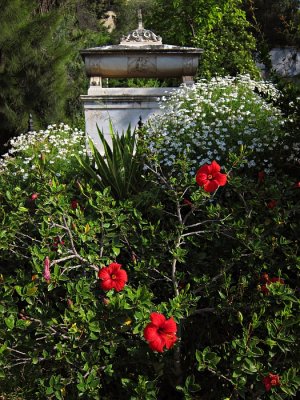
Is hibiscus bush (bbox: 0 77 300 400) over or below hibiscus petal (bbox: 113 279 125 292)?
below

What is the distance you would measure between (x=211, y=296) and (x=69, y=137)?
3.78 m

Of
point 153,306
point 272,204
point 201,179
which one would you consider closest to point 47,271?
point 153,306

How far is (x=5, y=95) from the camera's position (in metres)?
11.5

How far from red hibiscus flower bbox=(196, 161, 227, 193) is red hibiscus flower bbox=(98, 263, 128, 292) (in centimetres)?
54

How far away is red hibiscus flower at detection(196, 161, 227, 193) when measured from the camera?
2.31 metres

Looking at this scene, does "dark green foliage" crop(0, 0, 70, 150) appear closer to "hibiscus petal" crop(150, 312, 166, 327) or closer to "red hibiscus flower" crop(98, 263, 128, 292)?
"red hibiscus flower" crop(98, 263, 128, 292)

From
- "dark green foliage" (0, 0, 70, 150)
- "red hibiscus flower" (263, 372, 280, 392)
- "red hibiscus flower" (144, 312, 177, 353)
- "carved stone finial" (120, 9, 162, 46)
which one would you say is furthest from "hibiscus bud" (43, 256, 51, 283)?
"dark green foliage" (0, 0, 70, 150)

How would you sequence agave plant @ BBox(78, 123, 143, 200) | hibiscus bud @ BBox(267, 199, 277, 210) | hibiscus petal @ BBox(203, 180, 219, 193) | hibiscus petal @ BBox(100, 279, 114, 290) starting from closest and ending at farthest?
hibiscus petal @ BBox(100, 279, 114, 290) < hibiscus petal @ BBox(203, 180, 219, 193) < hibiscus bud @ BBox(267, 199, 277, 210) < agave plant @ BBox(78, 123, 143, 200)

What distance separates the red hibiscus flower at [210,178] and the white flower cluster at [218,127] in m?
1.06

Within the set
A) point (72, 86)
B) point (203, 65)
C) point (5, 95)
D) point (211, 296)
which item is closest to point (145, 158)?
point (211, 296)

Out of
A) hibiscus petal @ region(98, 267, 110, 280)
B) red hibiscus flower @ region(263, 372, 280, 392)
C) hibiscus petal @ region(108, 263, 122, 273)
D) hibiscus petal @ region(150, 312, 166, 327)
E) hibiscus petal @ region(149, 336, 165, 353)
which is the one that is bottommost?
red hibiscus flower @ region(263, 372, 280, 392)

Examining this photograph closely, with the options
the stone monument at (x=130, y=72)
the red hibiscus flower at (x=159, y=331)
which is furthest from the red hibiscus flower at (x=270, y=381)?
the stone monument at (x=130, y=72)

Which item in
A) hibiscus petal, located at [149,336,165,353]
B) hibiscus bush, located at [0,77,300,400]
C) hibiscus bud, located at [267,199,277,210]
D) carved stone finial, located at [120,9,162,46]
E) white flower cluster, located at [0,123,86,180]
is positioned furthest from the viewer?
carved stone finial, located at [120,9,162,46]

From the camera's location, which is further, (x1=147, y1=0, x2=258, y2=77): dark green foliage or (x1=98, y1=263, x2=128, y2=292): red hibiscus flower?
(x1=147, y1=0, x2=258, y2=77): dark green foliage
